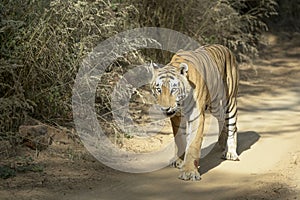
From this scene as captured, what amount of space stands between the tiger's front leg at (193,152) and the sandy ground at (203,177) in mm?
87

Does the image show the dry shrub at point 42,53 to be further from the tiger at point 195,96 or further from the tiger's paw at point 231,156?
the tiger's paw at point 231,156

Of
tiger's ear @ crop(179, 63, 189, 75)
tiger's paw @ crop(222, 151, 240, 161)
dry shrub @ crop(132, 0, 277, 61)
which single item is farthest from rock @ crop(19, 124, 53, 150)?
dry shrub @ crop(132, 0, 277, 61)

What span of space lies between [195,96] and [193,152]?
1.88ft

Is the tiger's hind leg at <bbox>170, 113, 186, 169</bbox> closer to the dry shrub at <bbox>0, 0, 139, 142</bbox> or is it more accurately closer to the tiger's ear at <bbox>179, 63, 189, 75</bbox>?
the tiger's ear at <bbox>179, 63, 189, 75</bbox>

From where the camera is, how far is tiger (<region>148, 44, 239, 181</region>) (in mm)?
5645

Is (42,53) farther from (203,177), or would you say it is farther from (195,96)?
(203,177)

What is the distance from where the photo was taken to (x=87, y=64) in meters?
7.05

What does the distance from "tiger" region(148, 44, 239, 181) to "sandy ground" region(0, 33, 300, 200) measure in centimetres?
22

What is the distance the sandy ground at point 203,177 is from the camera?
5.36 meters

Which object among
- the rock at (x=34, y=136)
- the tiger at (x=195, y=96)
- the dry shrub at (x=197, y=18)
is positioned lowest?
the rock at (x=34, y=136)

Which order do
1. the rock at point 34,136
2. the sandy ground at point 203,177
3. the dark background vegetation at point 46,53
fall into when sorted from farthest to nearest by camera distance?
the dark background vegetation at point 46,53 < the rock at point 34,136 < the sandy ground at point 203,177

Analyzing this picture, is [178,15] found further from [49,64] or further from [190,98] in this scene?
[190,98]

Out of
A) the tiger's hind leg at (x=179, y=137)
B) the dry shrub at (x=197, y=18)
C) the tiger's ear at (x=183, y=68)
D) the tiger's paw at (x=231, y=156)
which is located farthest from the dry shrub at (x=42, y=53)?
the dry shrub at (x=197, y=18)

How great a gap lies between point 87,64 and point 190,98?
67.9 inches
